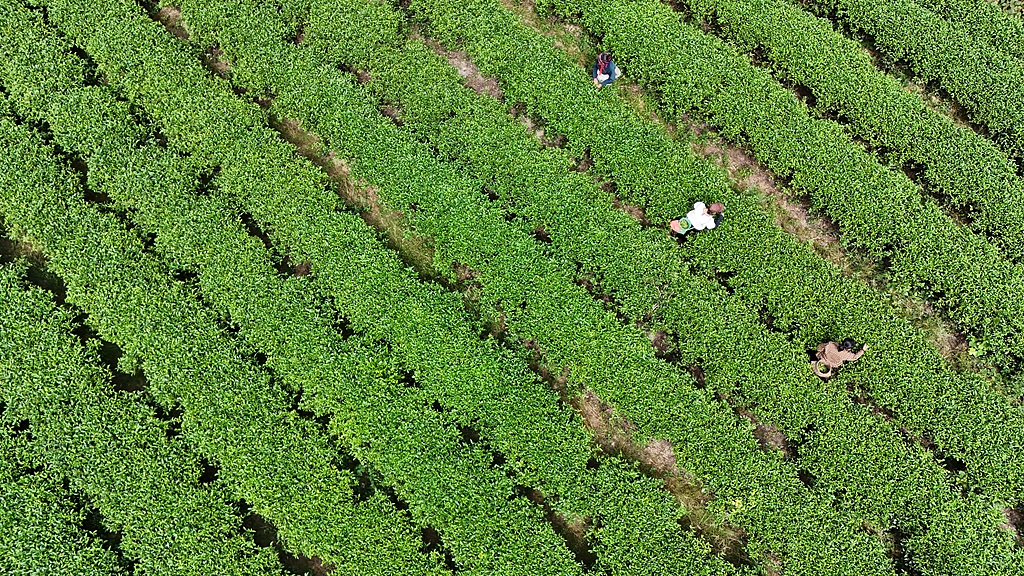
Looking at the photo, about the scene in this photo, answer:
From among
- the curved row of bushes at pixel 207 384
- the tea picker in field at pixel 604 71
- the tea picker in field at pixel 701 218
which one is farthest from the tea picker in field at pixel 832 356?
the curved row of bushes at pixel 207 384

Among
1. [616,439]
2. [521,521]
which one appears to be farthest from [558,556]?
[616,439]

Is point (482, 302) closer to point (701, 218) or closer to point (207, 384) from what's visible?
point (701, 218)

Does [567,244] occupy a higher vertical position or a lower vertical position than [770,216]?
lower

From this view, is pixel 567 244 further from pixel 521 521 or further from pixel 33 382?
pixel 33 382

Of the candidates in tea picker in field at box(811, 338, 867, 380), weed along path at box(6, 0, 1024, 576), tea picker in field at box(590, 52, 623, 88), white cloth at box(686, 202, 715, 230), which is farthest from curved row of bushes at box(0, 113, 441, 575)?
tea picker in field at box(590, 52, 623, 88)

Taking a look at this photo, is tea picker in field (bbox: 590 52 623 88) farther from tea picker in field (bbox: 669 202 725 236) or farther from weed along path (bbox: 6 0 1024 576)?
tea picker in field (bbox: 669 202 725 236)

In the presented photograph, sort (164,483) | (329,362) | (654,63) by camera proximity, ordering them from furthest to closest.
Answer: (654,63)
(329,362)
(164,483)
